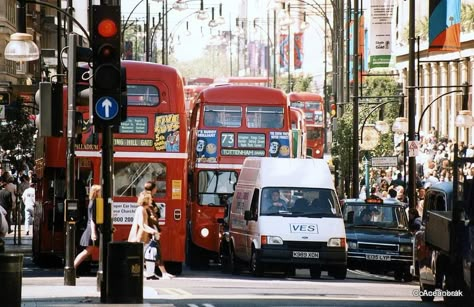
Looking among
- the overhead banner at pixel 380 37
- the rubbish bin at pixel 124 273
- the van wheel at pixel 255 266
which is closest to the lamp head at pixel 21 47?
the van wheel at pixel 255 266

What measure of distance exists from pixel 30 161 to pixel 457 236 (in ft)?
122

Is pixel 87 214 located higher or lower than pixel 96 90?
lower

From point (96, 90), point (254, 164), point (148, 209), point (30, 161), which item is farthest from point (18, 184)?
point (96, 90)

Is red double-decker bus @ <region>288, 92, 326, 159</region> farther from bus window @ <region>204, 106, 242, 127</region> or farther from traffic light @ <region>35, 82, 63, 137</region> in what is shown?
traffic light @ <region>35, 82, 63, 137</region>

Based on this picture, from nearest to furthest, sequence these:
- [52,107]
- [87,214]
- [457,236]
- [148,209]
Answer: [457,236], [52,107], [148,209], [87,214]

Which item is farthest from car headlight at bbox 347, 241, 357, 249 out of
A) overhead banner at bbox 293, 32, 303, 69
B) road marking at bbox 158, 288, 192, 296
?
overhead banner at bbox 293, 32, 303, 69

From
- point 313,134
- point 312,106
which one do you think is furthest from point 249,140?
point 313,134

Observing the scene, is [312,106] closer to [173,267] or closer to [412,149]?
[412,149]

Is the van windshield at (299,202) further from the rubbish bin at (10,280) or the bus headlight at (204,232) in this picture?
the rubbish bin at (10,280)

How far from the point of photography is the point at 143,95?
108ft

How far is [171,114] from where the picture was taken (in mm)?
32812

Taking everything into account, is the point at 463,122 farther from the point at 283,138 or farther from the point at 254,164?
the point at 254,164

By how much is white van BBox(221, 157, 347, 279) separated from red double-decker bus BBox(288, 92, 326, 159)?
52.7 m

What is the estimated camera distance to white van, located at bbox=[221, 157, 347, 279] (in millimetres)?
32281
